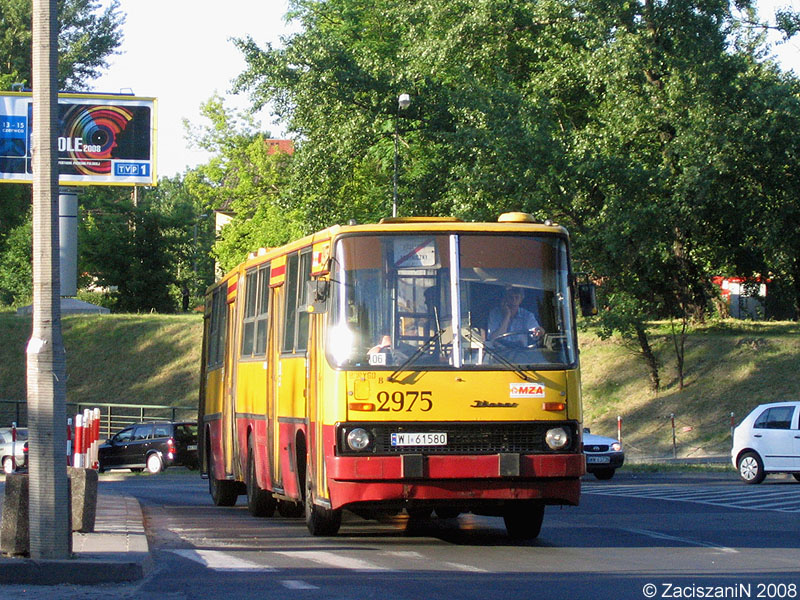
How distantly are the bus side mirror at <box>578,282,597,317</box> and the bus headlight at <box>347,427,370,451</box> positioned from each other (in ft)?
8.06

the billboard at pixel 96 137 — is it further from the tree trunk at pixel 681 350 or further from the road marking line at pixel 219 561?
the tree trunk at pixel 681 350

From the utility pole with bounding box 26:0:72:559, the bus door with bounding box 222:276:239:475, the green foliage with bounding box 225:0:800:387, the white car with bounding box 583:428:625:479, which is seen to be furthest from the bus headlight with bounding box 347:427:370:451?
the green foliage with bounding box 225:0:800:387

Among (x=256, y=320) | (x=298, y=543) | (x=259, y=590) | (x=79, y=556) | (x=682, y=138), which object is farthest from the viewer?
(x=682, y=138)

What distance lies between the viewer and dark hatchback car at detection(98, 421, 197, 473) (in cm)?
3744

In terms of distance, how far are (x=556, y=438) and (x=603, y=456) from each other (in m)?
16.4

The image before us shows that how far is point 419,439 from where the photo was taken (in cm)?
1189

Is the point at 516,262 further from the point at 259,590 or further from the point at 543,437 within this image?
the point at 259,590

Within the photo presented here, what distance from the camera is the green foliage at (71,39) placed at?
231 ft

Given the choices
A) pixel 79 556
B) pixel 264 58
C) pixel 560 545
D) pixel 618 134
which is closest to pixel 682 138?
pixel 618 134

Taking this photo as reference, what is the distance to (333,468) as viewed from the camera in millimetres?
11906

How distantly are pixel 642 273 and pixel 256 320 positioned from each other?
69.4 feet

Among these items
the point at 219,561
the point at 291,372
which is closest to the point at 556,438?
the point at 219,561

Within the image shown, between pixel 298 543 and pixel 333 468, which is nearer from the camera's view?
pixel 333 468

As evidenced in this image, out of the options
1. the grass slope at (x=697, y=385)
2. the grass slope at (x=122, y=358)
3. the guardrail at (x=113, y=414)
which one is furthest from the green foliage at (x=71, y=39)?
the grass slope at (x=697, y=385)
